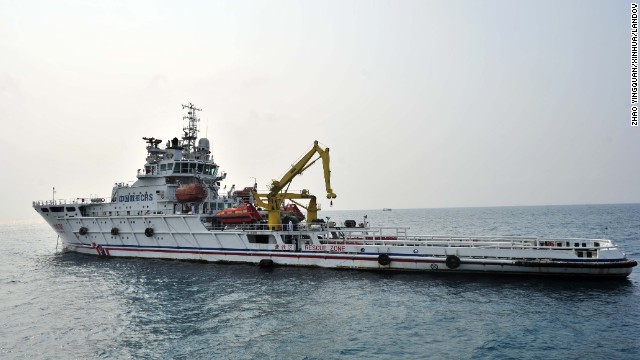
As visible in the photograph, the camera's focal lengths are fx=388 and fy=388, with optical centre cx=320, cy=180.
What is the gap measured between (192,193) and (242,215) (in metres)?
5.98

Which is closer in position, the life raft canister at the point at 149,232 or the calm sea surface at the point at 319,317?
the calm sea surface at the point at 319,317

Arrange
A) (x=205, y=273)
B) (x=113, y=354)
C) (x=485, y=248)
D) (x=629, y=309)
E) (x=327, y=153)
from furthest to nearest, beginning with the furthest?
1. (x=327, y=153)
2. (x=205, y=273)
3. (x=485, y=248)
4. (x=629, y=309)
5. (x=113, y=354)

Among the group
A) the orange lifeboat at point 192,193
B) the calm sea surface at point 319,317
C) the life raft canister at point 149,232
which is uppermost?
the orange lifeboat at point 192,193

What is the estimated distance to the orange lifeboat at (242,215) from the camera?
32.8 metres

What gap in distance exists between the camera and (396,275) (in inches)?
1099

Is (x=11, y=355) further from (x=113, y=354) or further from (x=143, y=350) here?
(x=143, y=350)

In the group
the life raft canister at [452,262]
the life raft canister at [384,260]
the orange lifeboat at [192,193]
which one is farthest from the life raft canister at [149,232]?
the life raft canister at [452,262]

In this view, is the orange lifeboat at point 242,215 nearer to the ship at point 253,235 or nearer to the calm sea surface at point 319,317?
the ship at point 253,235

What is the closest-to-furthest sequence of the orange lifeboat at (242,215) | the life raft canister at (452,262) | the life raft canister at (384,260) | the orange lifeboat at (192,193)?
the life raft canister at (452,262), the life raft canister at (384,260), the orange lifeboat at (242,215), the orange lifeboat at (192,193)

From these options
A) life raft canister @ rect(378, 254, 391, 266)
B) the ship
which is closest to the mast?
the ship

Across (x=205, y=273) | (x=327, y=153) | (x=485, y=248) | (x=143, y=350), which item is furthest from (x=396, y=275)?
(x=143, y=350)

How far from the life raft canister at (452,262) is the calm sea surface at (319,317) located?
29.3 inches

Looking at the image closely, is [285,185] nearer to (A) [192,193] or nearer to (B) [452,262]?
(A) [192,193]

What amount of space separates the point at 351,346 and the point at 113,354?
9.49m
